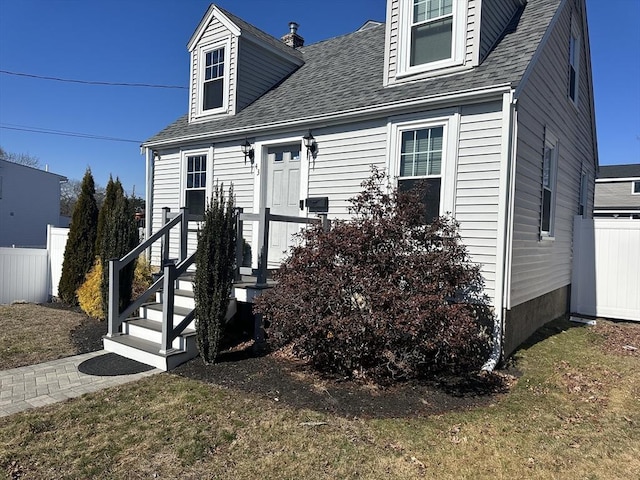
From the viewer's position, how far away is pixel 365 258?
5066 millimetres

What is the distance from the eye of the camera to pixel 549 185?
7852mm

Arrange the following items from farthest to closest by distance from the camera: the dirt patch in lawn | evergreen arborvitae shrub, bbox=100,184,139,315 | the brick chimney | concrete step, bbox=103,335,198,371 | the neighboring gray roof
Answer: the neighboring gray roof → the brick chimney → evergreen arborvitae shrub, bbox=100,184,139,315 → the dirt patch in lawn → concrete step, bbox=103,335,198,371

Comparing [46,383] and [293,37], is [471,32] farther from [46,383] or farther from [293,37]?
[46,383]

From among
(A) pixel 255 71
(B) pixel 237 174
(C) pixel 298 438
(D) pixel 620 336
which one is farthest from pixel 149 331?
(D) pixel 620 336

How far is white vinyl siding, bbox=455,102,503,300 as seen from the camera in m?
5.81

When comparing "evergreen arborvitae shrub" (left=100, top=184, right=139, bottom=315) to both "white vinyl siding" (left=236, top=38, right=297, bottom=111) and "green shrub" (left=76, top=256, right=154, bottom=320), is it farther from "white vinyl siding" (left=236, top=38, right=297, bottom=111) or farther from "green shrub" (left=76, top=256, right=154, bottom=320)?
"white vinyl siding" (left=236, top=38, right=297, bottom=111)

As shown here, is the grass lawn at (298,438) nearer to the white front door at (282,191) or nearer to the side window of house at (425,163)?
the side window of house at (425,163)

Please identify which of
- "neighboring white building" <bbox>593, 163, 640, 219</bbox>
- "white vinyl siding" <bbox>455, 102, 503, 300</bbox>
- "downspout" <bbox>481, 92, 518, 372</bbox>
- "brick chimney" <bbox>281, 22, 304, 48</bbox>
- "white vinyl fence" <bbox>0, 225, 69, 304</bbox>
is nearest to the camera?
"downspout" <bbox>481, 92, 518, 372</bbox>

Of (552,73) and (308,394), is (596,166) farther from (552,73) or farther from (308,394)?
(308,394)

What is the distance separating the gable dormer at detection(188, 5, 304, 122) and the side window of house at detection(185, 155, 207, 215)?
41.5 inches

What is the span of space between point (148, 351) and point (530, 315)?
5919 millimetres

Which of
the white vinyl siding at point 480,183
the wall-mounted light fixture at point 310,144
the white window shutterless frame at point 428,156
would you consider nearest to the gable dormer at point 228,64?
the wall-mounted light fixture at point 310,144

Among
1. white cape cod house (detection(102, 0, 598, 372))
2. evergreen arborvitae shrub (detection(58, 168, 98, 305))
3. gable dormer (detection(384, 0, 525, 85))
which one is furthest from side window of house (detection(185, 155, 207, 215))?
gable dormer (detection(384, 0, 525, 85))

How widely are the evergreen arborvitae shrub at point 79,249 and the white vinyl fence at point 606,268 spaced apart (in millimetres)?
11019
